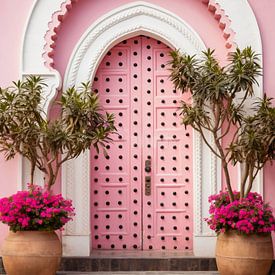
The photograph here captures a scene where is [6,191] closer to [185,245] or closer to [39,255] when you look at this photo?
[39,255]

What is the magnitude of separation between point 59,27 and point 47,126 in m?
1.75

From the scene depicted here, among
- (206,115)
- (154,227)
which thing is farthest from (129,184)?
(206,115)

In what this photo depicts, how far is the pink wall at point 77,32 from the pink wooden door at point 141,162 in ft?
2.12

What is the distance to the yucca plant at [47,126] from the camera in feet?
34.0

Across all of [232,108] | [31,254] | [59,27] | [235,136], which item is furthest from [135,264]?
[59,27]

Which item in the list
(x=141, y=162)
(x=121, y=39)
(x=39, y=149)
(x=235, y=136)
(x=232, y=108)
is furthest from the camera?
(x=141, y=162)

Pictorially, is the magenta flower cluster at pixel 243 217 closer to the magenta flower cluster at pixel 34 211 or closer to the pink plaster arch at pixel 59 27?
the magenta flower cluster at pixel 34 211

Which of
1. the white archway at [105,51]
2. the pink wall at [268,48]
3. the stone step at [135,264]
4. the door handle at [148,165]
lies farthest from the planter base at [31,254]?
the pink wall at [268,48]

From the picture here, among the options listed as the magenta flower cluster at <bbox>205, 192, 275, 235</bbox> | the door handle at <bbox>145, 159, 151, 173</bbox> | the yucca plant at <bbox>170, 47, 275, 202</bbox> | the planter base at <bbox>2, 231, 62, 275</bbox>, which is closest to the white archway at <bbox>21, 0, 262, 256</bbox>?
the yucca plant at <bbox>170, 47, 275, 202</bbox>

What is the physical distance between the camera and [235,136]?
1107 centimetres

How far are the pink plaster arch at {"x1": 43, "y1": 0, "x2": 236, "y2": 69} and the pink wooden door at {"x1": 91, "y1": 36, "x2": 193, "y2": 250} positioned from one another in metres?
0.92

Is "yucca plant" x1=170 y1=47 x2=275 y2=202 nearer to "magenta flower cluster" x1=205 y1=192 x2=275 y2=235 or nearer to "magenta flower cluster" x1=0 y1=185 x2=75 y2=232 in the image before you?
"magenta flower cluster" x1=205 y1=192 x2=275 y2=235

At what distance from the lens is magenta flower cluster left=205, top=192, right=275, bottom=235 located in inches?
393

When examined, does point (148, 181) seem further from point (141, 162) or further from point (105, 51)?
point (105, 51)
